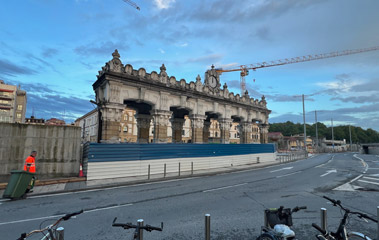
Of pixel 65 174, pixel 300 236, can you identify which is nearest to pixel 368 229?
pixel 300 236

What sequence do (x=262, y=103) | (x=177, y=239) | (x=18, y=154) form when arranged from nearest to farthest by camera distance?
(x=177, y=239) < (x=18, y=154) < (x=262, y=103)

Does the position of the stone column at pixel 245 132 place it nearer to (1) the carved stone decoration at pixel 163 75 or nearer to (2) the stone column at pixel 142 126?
(2) the stone column at pixel 142 126

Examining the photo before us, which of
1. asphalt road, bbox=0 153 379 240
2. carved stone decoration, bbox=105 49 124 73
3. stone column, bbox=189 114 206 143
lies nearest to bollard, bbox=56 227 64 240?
asphalt road, bbox=0 153 379 240

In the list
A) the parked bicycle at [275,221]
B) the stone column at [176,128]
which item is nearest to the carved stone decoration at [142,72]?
the stone column at [176,128]

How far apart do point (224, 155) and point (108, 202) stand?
47.0 feet

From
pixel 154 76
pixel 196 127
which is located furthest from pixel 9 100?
pixel 196 127

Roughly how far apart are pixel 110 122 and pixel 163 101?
5107 mm

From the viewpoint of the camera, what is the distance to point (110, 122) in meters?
15.3

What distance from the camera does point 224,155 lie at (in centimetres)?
2069

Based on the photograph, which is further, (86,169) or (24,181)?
(86,169)

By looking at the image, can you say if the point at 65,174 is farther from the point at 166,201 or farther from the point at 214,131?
the point at 214,131

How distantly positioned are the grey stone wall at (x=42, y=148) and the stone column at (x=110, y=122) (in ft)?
6.39

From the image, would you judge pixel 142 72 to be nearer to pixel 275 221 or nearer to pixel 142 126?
pixel 142 126

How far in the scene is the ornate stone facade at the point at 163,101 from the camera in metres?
15.4
